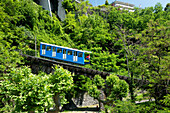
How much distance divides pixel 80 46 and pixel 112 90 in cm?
1272

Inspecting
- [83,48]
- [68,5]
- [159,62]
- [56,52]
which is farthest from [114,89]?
[68,5]

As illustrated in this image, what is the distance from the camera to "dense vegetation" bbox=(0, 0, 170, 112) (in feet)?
20.2

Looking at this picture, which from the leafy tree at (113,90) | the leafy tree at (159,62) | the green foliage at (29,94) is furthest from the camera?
the leafy tree at (113,90)

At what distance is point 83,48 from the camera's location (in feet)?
78.3

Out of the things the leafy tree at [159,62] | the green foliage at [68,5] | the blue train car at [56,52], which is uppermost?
the green foliage at [68,5]

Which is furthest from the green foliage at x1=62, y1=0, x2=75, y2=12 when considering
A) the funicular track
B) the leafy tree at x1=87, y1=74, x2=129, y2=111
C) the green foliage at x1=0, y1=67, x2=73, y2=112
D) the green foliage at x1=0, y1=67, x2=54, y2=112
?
the green foliage at x1=0, y1=67, x2=54, y2=112

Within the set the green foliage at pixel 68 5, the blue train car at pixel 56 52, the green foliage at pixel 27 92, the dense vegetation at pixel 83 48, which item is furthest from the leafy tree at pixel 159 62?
the green foliage at pixel 68 5

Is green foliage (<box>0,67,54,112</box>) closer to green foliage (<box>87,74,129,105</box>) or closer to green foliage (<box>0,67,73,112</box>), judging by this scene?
green foliage (<box>0,67,73,112</box>)

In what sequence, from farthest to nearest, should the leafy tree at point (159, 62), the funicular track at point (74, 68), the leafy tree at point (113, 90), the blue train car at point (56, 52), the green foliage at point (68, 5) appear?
the green foliage at point (68, 5) → the blue train car at point (56, 52) → the funicular track at point (74, 68) → the leafy tree at point (113, 90) → the leafy tree at point (159, 62)

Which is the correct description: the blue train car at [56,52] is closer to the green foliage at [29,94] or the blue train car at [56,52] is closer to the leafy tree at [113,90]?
the leafy tree at [113,90]

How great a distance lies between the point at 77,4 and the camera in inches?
1242

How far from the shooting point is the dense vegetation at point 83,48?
6.16 meters

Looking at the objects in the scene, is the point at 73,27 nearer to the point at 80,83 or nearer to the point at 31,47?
the point at 31,47

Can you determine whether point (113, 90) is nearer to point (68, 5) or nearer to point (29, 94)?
point (29, 94)
